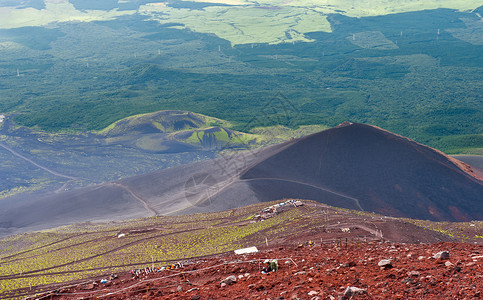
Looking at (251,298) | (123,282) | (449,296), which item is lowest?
(123,282)

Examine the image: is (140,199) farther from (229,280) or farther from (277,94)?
(277,94)

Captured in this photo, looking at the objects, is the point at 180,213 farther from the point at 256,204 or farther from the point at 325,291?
the point at 325,291

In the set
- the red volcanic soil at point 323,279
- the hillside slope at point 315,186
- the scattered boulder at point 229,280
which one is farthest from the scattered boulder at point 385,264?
the hillside slope at point 315,186

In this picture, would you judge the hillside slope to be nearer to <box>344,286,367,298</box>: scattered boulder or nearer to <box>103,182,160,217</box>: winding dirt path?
<box>103,182,160,217</box>: winding dirt path

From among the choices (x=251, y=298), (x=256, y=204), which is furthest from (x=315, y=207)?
(x=251, y=298)

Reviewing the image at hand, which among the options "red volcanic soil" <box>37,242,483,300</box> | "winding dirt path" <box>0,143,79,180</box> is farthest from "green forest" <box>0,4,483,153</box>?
"red volcanic soil" <box>37,242,483,300</box>

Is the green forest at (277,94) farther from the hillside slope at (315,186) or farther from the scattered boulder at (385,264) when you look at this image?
the scattered boulder at (385,264)

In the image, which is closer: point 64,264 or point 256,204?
point 64,264

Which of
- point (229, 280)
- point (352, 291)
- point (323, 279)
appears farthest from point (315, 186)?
point (352, 291)
